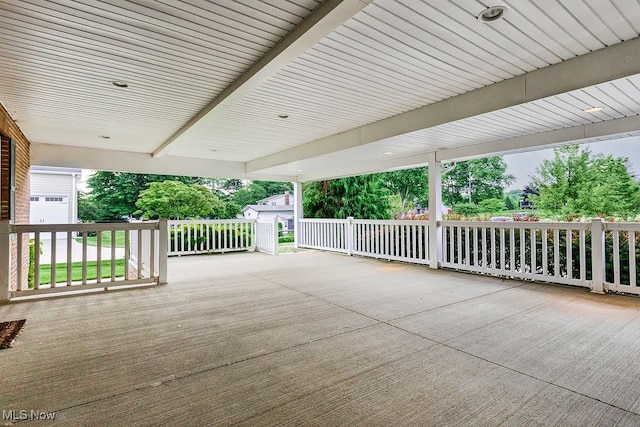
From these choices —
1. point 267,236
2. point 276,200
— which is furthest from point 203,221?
point 276,200

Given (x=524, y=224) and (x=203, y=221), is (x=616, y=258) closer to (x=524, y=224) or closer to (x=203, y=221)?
(x=524, y=224)

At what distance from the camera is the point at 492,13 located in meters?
2.37

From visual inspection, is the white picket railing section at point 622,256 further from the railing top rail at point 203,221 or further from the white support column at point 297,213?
the railing top rail at point 203,221

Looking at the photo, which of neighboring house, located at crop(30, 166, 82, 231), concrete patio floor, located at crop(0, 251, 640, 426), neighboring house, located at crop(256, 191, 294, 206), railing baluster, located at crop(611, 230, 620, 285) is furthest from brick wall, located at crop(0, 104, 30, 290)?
neighboring house, located at crop(256, 191, 294, 206)

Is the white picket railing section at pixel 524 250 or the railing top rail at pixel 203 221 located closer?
the white picket railing section at pixel 524 250

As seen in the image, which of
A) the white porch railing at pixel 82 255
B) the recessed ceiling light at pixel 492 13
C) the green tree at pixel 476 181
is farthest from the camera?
the green tree at pixel 476 181

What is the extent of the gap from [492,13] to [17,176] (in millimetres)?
6827

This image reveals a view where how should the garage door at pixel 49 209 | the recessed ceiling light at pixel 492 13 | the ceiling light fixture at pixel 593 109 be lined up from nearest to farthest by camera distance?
the recessed ceiling light at pixel 492 13
the ceiling light fixture at pixel 593 109
the garage door at pixel 49 209

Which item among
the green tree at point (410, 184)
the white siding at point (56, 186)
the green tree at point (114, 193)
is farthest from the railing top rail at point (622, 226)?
the green tree at point (114, 193)

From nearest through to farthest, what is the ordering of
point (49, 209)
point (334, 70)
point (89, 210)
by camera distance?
point (334, 70) < point (49, 209) < point (89, 210)

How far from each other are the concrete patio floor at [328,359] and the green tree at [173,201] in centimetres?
577

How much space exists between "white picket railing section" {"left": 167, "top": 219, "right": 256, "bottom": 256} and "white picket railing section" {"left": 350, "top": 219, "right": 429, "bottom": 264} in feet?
9.89

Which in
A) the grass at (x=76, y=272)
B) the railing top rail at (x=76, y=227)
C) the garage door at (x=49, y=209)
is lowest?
the grass at (x=76, y=272)

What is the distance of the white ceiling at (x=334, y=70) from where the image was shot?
2.37 m
